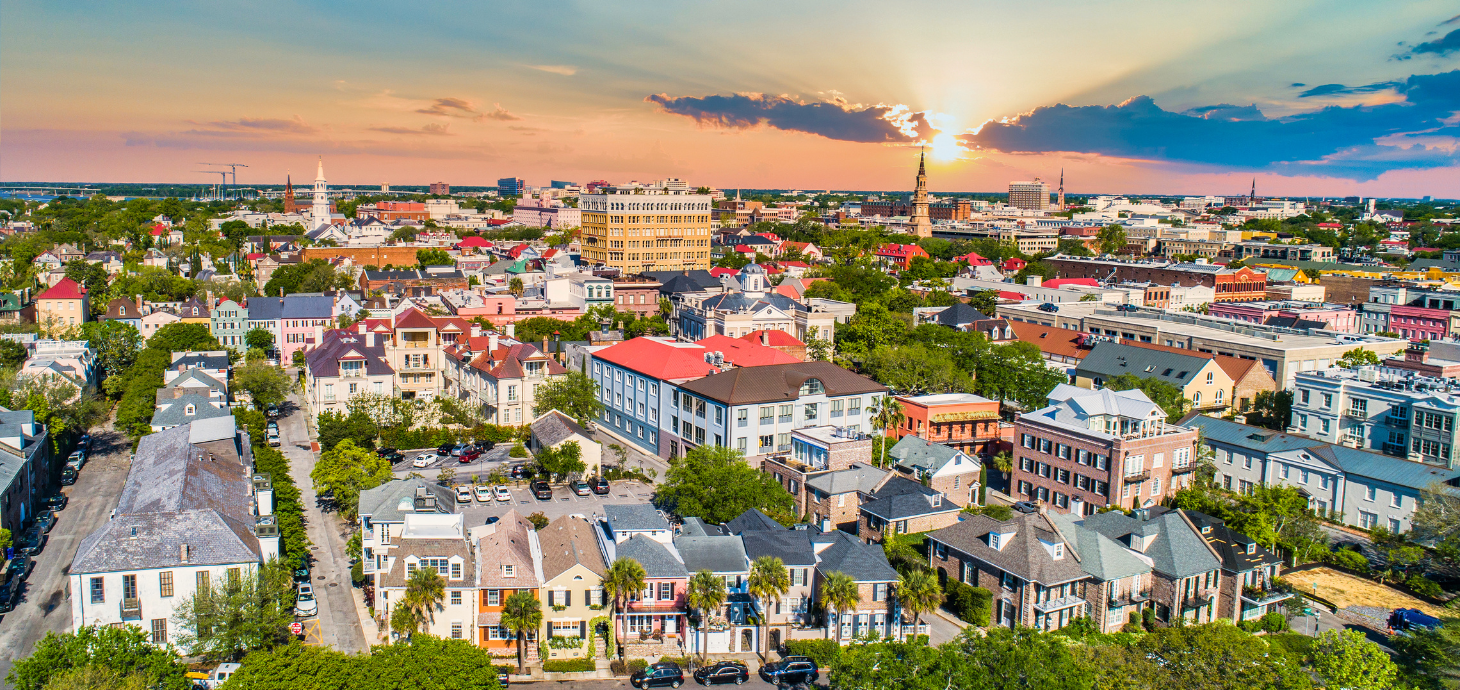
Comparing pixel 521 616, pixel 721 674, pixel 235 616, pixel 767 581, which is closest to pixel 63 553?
pixel 235 616

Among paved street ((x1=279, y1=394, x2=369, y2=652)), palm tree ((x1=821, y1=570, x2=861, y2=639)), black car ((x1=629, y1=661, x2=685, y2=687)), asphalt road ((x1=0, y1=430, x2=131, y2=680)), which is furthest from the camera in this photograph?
paved street ((x1=279, y1=394, x2=369, y2=652))

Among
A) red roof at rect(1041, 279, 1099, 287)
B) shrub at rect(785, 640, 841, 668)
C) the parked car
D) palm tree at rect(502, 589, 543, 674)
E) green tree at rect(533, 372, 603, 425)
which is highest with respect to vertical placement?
red roof at rect(1041, 279, 1099, 287)

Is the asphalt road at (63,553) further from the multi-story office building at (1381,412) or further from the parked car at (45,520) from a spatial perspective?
Result: the multi-story office building at (1381,412)

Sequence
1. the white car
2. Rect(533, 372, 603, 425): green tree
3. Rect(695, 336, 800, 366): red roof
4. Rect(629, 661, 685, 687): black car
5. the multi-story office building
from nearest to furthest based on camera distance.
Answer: Rect(629, 661, 685, 687): black car, the white car, the multi-story office building, Rect(533, 372, 603, 425): green tree, Rect(695, 336, 800, 366): red roof

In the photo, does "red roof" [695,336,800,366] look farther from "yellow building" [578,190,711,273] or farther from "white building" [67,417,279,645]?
"yellow building" [578,190,711,273]

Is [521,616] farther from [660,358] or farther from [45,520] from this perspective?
[660,358]

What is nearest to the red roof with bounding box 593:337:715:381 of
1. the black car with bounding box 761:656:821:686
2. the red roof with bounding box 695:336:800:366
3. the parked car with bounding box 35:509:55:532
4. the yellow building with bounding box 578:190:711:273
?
the red roof with bounding box 695:336:800:366

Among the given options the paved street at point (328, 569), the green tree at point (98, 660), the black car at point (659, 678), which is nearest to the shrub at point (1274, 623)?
the black car at point (659, 678)
